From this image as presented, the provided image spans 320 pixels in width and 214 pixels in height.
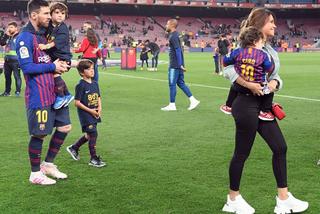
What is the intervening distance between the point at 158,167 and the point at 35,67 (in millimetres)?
1939

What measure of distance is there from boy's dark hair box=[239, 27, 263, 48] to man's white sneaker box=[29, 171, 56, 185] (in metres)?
2.58

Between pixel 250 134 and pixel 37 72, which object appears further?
pixel 37 72

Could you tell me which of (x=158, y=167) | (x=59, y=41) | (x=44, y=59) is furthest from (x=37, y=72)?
(x=158, y=167)

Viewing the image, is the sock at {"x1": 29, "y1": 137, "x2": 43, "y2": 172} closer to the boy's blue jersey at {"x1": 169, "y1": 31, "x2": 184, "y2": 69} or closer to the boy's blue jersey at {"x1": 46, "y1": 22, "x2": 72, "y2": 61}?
the boy's blue jersey at {"x1": 46, "y1": 22, "x2": 72, "y2": 61}

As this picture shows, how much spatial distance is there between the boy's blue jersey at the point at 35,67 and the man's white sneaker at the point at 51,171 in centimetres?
84

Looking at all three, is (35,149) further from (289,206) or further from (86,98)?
(289,206)

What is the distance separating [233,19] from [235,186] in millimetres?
66599

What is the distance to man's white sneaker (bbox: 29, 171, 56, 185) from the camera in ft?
17.3

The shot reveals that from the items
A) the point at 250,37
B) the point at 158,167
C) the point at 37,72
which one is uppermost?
the point at 250,37

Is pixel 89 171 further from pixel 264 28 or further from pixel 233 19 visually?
pixel 233 19

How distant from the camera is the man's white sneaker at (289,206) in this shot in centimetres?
435

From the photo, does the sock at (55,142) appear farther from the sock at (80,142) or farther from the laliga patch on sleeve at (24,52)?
the laliga patch on sleeve at (24,52)

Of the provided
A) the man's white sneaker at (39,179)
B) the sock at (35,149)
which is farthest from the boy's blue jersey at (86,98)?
the man's white sneaker at (39,179)

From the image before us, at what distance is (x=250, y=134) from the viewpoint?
14.1 feet
